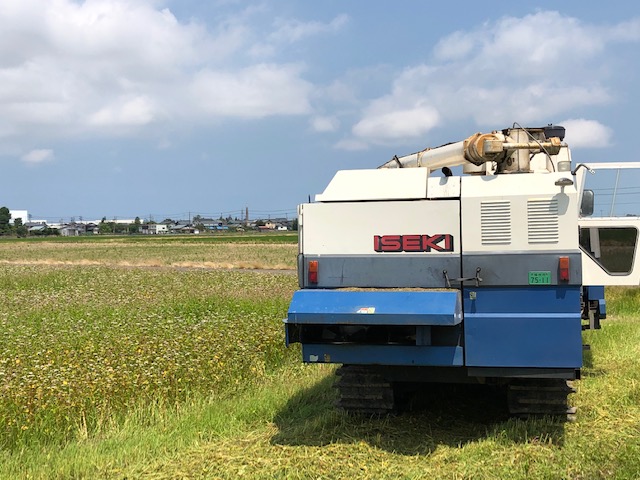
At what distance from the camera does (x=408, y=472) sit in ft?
16.1

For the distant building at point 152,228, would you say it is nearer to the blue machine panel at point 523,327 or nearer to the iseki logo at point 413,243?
the iseki logo at point 413,243

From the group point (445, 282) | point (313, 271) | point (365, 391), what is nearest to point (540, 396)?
point (445, 282)

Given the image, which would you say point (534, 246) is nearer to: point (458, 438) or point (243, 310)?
point (458, 438)

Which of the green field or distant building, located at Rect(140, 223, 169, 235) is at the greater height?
distant building, located at Rect(140, 223, 169, 235)

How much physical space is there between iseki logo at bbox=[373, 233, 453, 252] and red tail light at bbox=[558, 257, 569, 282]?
2.98 ft

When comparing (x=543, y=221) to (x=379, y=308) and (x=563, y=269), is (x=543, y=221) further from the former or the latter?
(x=379, y=308)

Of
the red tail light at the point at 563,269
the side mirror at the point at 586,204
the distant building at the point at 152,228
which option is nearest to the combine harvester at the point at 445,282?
the red tail light at the point at 563,269

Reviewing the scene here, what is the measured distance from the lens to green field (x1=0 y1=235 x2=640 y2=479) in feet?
16.5

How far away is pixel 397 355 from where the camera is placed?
547 centimetres

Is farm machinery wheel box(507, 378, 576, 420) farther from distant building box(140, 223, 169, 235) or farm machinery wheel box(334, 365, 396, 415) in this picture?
distant building box(140, 223, 169, 235)

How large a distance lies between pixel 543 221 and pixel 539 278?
491 millimetres

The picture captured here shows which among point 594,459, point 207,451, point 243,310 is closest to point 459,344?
point 594,459

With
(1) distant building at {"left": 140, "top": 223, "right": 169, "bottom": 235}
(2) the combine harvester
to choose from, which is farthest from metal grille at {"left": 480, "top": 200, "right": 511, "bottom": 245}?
(1) distant building at {"left": 140, "top": 223, "right": 169, "bottom": 235}

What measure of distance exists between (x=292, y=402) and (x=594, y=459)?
3222 mm
